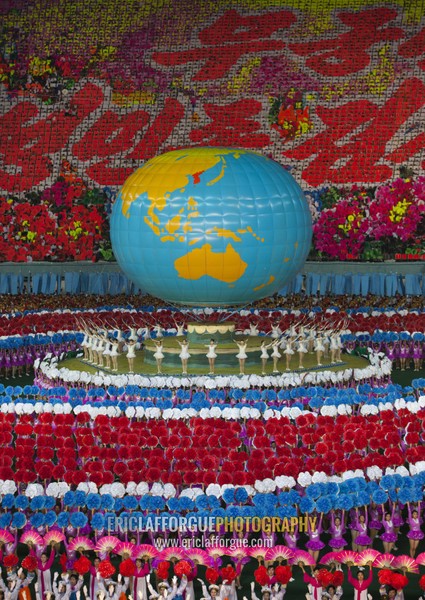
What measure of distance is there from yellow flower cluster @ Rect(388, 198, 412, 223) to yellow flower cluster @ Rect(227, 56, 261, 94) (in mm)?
8668

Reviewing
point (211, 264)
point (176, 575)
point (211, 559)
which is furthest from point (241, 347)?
point (176, 575)

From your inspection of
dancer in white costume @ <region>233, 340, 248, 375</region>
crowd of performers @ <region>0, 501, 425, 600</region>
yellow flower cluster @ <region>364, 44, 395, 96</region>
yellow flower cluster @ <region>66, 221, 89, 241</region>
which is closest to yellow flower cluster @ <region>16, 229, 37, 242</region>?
yellow flower cluster @ <region>66, 221, 89, 241</region>

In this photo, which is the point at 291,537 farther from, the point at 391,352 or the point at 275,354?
the point at 391,352

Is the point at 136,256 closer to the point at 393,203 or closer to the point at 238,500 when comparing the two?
the point at 238,500

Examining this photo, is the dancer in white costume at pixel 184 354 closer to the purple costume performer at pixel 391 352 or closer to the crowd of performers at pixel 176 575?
the purple costume performer at pixel 391 352

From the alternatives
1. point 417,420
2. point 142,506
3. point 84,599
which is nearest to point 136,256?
point 417,420

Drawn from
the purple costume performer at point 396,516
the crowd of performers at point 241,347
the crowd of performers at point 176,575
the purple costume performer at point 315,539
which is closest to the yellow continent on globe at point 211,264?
the crowd of performers at point 241,347

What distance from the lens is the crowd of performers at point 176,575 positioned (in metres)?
11.9

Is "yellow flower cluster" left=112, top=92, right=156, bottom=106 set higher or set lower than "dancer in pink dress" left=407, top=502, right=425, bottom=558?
higher

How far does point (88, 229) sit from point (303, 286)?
9.34 m

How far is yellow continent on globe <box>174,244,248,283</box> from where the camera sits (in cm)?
2289

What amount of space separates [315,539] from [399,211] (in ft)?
91.6

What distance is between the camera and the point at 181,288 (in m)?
23.7

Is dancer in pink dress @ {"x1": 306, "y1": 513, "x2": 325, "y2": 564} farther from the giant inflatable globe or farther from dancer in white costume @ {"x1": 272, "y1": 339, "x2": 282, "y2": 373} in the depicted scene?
the giant inflatable globe
